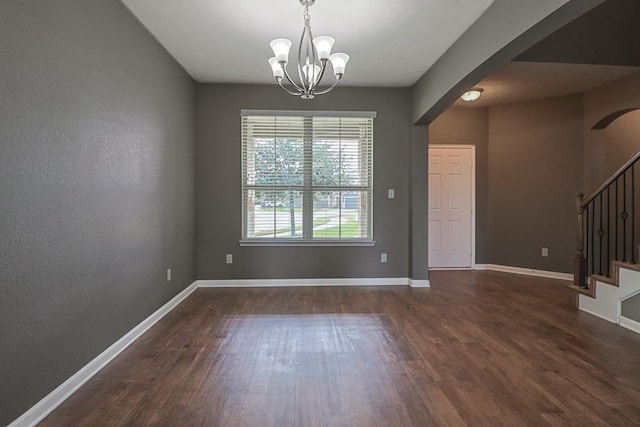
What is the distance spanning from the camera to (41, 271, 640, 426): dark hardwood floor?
185 centimetres

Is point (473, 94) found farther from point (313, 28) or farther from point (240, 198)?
point (240, 198)

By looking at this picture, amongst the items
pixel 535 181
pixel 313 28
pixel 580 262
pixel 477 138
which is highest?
pixel 313 28

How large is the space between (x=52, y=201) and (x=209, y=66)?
2.56 meters

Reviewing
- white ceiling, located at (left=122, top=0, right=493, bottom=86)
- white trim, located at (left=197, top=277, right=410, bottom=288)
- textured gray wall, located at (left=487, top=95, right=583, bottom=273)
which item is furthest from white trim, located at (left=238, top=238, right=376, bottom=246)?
textured gray wall, located at (left=487, top=95, right=583, bottom=273)

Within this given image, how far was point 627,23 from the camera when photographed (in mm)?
3002

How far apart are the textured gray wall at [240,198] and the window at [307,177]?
11 cm

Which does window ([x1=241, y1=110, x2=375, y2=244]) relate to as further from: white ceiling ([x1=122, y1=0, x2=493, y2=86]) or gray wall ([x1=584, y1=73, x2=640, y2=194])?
gray wall ([x1=584, y1=73, x2=640, y2=194])

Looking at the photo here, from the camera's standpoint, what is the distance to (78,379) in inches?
83.8

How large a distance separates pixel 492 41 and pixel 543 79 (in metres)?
2.35

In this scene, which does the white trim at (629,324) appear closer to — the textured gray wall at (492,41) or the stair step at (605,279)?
the stair step at (605,279)

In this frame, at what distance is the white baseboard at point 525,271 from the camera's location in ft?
16.7

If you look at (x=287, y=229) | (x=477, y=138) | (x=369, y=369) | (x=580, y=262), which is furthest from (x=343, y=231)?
(x=477, y=138)

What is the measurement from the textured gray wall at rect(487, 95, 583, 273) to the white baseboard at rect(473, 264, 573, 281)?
62 mm

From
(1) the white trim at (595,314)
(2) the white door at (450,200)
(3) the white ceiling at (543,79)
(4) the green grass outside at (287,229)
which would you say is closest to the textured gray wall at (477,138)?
(2) the white door at (450,200)
